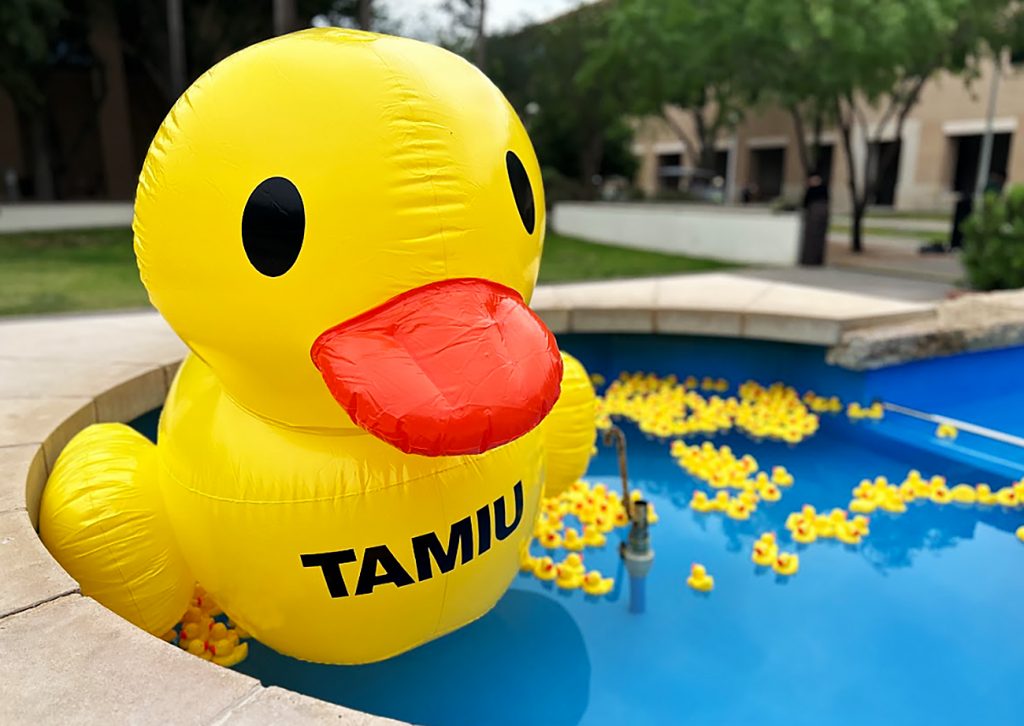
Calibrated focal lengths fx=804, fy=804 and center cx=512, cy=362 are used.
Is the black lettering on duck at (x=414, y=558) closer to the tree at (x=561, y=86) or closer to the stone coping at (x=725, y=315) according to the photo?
the stone coping at (x=725, y=315)

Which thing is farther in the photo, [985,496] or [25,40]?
[25,40]

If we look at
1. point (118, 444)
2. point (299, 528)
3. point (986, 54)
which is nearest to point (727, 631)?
point (299, 528)

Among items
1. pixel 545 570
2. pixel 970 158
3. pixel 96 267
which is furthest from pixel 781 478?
pixel 970 158

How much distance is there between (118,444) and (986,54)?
15.8m

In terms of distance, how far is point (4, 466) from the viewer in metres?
2.93

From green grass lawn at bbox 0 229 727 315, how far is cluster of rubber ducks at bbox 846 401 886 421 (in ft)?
14.3

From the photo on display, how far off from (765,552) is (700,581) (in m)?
0.46

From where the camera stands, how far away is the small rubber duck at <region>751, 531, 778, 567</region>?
4.11m

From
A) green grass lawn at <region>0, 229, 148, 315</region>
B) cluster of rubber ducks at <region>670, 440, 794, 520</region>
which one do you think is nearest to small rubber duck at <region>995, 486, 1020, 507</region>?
cluster of rubber ducks at <region>670, 440, 794, 520</region>

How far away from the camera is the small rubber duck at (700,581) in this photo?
3.88m

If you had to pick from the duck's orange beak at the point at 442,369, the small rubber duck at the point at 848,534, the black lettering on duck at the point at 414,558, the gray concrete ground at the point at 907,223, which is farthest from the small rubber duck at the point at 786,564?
the gray concrete ground at the point at 907,223

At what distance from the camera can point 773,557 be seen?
4.10 metres

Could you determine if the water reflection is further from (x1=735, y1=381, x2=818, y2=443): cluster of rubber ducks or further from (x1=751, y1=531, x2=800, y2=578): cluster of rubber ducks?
(x1=735, y1=381, x2=818, y2=443): cluster of rubber ducks

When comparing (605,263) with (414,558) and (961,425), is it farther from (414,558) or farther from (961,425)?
(414,558)
